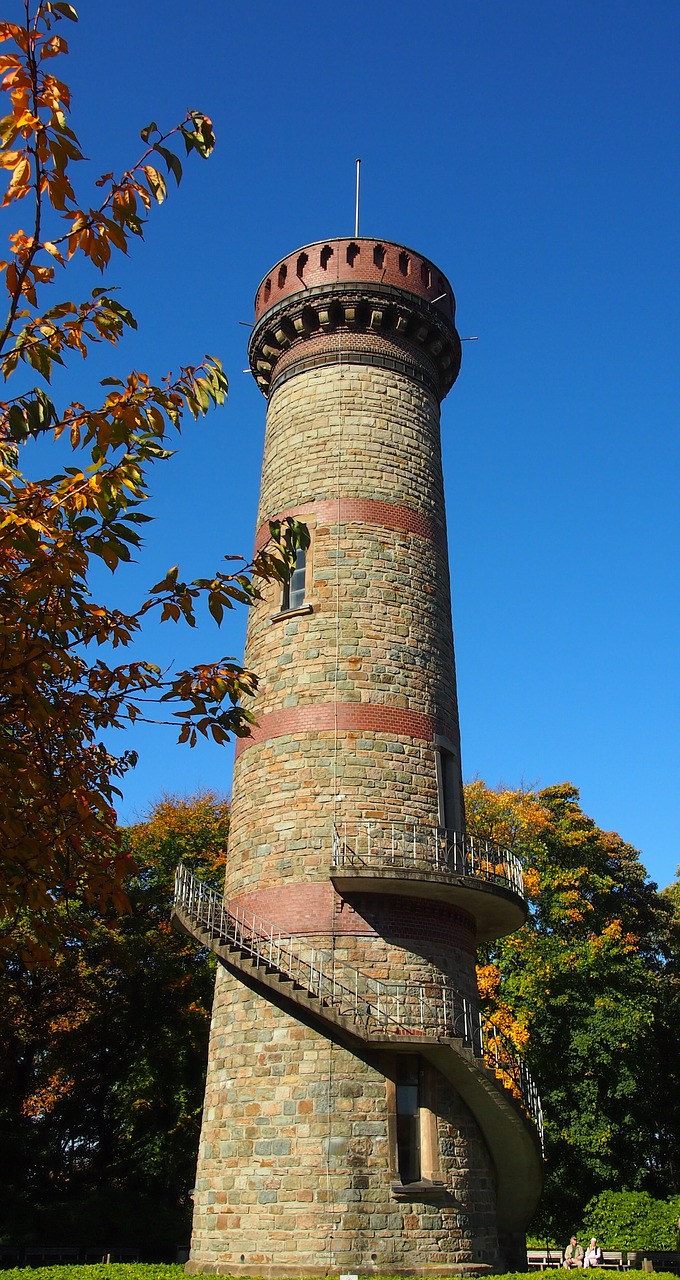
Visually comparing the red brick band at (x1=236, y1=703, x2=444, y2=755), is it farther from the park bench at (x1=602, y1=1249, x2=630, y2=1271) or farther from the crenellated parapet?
the park bench at (x1=602, y1=1249, x2=630, y2=1271)

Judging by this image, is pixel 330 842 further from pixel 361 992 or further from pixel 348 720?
pixel 361 992

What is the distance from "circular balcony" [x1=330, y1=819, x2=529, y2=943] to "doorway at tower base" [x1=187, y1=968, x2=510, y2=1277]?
2.24m

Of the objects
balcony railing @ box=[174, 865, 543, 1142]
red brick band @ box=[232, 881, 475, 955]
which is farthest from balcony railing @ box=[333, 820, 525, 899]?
balcony railing @ box=[174, 865, 543, 1142]

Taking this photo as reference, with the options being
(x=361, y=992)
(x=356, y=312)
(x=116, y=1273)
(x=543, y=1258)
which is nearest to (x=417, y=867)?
(x=361, y=992)

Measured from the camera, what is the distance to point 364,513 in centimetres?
1742

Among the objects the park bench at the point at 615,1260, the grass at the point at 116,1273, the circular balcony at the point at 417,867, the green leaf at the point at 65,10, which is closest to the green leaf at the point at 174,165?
the green leaf at the point at 65,10

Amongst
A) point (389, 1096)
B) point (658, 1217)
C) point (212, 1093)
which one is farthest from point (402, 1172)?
point (658, 1217)

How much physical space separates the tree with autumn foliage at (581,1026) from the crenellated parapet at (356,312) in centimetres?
1586

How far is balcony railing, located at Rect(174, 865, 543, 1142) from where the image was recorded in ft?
45.5

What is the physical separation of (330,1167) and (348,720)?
626 cm

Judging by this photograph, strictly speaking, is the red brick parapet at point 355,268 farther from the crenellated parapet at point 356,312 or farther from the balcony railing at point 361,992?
the balcony railing at point 361,992

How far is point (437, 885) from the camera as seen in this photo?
14609 mm

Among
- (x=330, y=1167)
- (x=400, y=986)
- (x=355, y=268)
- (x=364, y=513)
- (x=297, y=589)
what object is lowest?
(x=330, y=1167)

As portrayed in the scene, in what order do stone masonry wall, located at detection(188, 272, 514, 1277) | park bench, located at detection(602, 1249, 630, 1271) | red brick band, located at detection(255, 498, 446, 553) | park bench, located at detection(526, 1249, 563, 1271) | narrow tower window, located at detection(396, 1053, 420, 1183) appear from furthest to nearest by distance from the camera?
park bench, located at detection(526, 1249, 563, 1271) → park bench, located at detection(602, 1249, 630, 1271) → red brick band, located at detection(255, 498, 446, 553) → narrow tower window, located at detection(396, 1053, 420, 1183) → stone masonry wall, located at detection(188, 272, 514, 1277)
